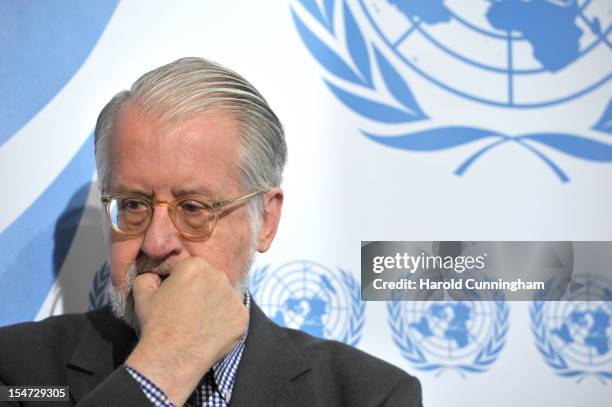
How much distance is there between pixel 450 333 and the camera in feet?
7.64

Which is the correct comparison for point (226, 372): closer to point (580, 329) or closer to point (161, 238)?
point (161, 238)

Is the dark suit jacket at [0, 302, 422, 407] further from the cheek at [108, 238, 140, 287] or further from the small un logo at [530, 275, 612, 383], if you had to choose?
the small un logo at [530, 275, 612, 383]

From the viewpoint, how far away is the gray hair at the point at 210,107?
1.93m

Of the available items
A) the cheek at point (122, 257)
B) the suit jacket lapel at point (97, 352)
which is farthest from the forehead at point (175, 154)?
the suit jacket lapel at point (97, 352)

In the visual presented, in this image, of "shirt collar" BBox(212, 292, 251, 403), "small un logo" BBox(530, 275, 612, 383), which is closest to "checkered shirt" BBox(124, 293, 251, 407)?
"shirt collar" BBox(212, 292, 251, 403)

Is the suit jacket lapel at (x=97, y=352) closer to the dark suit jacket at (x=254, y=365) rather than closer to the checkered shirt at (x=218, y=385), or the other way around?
the dark suit jacket at (x=254, y=365)

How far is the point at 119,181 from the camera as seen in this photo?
190 centimetres

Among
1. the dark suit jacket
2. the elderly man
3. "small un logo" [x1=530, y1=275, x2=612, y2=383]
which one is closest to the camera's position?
the elderly man

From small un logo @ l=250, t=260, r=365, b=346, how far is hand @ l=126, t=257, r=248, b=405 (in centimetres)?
51

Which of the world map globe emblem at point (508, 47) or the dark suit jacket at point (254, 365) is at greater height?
the world map globe emblem at point (508, 47)

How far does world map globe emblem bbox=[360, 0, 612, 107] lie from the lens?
232 cm

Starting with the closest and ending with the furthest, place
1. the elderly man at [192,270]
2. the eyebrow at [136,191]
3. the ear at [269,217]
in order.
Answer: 1. the elderly man at [192,270]
2. the eyebrow at [136,191]
3. the ear at [269,217]

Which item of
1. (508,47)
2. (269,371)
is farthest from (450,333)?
(508,47)

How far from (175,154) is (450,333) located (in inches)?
42.3
